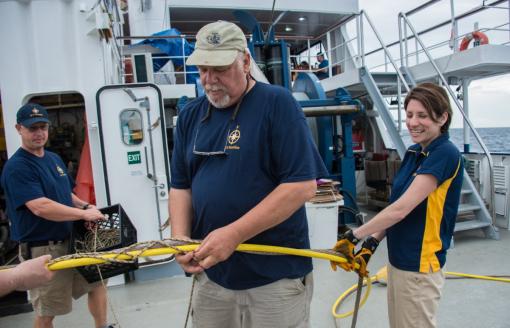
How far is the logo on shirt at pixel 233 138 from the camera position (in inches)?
66.5

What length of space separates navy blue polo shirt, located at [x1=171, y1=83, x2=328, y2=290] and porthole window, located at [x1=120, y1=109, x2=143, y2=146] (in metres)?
3.09

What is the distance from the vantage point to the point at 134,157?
473 cm

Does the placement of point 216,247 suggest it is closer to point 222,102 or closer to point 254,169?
point 254,169

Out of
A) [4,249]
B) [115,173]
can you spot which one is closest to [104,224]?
[115,173]

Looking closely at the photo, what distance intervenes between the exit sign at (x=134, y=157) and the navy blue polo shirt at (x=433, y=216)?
11.1 ft

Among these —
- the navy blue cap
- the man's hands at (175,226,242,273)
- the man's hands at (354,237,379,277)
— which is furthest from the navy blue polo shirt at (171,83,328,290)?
the navy blue cap

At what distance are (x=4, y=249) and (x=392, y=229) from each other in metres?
5.28

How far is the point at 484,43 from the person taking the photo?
7027 millimetres

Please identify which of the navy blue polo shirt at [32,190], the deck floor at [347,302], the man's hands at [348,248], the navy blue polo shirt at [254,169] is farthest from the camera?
the deck floor at [347,302]

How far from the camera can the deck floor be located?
3.56 meters

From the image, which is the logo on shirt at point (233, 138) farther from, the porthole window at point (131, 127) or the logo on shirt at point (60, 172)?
the porthole window at point (131, 127)

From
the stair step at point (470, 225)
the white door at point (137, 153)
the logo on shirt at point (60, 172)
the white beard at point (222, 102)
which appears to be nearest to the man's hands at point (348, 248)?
the white beard at point (222, 102)

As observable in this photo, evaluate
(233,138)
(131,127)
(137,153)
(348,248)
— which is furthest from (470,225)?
(233,138)

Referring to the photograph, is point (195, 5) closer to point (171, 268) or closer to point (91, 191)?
point (91, 191)
